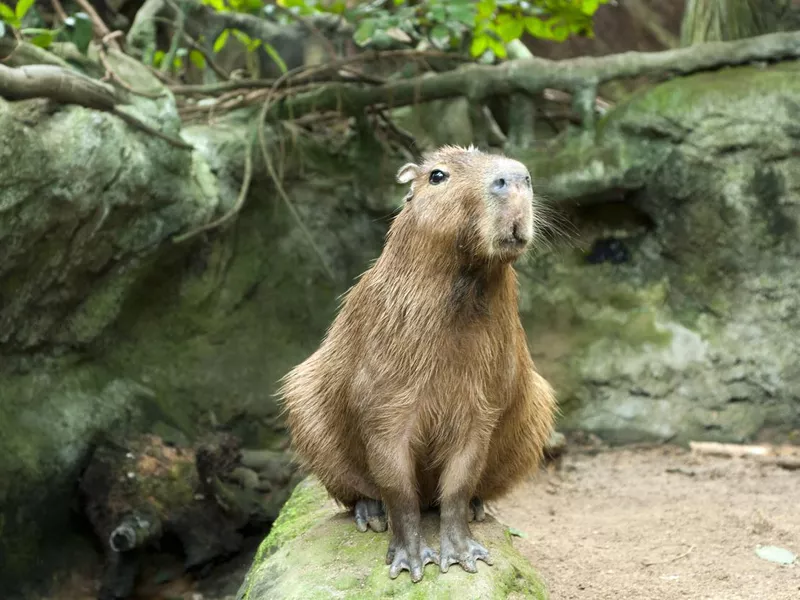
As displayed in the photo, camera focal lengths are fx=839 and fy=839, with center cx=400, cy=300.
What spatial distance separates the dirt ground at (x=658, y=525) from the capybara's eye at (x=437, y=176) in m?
1.49

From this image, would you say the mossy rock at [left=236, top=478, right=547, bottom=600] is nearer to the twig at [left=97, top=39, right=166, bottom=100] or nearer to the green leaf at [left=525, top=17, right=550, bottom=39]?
the twig at [left=97, top=39, right=166, bottom=100]

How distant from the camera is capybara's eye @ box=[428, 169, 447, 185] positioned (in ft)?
8.44

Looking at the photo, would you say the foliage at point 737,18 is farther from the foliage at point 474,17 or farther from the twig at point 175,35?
the twig at point 175,35

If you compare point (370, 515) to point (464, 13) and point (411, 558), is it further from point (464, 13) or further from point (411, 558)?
point (464, 13)

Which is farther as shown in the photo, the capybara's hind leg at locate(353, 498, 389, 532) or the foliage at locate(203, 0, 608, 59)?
the foliage at locate(203, 0, 608, 59)

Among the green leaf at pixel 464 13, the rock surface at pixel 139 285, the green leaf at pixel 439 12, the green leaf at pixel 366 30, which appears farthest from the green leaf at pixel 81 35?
the green leaf at pixel 464 13

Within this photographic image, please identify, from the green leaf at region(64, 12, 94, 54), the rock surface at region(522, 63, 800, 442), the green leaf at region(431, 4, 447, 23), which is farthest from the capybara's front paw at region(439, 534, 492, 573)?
the green leaf at region(64, 12, 94, 54)

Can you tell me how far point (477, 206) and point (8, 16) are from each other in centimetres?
282

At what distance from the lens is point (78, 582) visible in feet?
15.4

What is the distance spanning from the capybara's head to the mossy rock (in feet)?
3.21

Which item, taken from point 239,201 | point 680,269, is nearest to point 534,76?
point 680,269

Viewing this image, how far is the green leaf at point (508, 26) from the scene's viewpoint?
17.1 ft

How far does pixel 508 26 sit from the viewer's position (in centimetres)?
522

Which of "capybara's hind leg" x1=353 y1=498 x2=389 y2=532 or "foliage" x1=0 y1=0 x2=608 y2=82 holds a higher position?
"foliage" x1=0 y1=0 x2=608 y2=82
